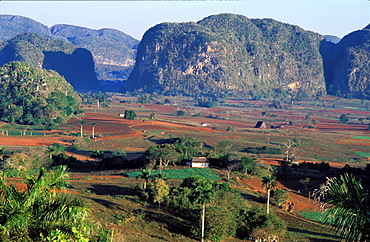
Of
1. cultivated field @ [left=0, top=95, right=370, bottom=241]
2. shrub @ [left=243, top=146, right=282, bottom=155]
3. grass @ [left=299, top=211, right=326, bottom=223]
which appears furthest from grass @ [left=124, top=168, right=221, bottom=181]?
shrub @ [left=243, top=146, right=282, bottom=155]

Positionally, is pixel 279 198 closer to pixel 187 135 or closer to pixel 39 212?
pixel 39 212

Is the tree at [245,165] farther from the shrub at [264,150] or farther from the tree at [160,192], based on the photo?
the shrub at [264,150]

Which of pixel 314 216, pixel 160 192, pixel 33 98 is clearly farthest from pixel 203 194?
pixel 33 98

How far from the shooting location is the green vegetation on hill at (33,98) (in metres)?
121

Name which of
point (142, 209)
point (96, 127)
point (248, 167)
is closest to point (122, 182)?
point (142, 209)

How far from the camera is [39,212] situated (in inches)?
450

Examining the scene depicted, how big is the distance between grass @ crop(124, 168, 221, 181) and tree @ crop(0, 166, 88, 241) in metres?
47.0

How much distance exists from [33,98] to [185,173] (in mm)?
81246

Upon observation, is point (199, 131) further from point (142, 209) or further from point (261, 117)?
point (142, 209)

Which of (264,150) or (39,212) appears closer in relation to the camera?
(39,212)

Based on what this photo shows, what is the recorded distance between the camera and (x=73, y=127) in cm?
11400

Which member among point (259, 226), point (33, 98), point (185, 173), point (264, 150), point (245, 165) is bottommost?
point (264, 150)

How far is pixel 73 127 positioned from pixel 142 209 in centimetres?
7696

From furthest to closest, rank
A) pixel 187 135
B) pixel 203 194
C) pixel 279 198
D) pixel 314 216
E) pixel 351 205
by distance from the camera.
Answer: pixel 187 135 → pixel 279 198 → pixel 314 216 → pixel 203 194 → pixel 351 205
